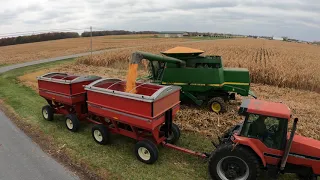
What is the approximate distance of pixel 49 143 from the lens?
6887 millimetres

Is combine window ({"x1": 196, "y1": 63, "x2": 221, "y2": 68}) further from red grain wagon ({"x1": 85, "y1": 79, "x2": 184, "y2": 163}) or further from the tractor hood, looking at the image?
the tractor hood

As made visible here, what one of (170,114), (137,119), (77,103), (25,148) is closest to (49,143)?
(25,148)

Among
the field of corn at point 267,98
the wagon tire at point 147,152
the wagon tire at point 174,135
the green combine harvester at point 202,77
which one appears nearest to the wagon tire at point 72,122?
the wagon tire at point 147,152

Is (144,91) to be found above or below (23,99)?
above

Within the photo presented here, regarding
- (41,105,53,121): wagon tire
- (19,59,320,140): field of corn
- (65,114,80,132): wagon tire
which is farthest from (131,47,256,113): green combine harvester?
(41,105,53,121): wagon tire

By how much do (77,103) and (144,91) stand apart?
2221mm

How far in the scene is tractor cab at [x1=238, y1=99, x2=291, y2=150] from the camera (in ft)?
15.0

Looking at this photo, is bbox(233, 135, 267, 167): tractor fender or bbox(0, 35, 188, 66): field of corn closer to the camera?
bbox(233, 135, 267, 167): tractor fender

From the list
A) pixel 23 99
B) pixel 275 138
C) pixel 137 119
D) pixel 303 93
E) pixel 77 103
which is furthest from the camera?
pixel 303 93

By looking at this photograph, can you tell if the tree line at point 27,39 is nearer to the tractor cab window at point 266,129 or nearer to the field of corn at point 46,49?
the field of corn at point 46,49

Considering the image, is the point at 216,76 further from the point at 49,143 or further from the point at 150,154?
the point at 49,143

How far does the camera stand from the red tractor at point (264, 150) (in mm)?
4598

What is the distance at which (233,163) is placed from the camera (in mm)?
4898

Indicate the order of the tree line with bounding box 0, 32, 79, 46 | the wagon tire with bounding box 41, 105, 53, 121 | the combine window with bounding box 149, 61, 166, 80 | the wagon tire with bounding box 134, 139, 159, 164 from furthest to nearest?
1. the tree line with bounding box 0, 32, 79, 46
2. the combine window with bounding box 149, 61, 166, 80
3. the wagon tire with bounding box 41, 105, 53, 121
4. the wagon tire with bounding box 134, 139, 159, 164
